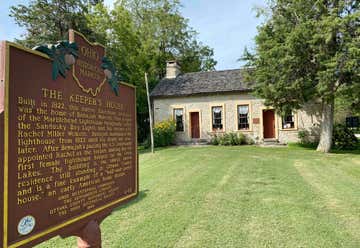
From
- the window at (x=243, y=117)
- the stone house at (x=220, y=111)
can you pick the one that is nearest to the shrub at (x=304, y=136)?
the stone house at (x=220, y=111)

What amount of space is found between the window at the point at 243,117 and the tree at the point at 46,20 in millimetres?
14969

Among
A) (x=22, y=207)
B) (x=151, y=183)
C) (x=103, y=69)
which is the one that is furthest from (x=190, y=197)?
(x=22, y=207)

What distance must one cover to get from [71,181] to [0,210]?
64 centimetres

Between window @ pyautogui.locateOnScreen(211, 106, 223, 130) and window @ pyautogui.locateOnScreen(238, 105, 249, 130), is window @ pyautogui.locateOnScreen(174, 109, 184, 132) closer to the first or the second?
window @ pyautogui.locateOnScreen(211, 106, 223, 130)

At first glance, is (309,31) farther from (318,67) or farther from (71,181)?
(71,181)

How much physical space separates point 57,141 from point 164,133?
19.6 metres

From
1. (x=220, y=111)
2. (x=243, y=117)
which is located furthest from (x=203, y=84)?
(x=243, y=117)

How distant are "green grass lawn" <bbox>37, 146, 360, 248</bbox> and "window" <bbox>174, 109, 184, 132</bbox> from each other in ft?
41.7

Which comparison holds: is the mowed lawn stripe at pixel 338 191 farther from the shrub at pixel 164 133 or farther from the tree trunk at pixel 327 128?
the shrub at pixel 164 133

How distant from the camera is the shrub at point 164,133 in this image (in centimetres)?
2167

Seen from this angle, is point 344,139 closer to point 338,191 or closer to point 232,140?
point 232,140

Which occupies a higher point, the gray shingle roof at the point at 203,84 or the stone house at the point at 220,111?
the gray shingle roof at the point at 203,84

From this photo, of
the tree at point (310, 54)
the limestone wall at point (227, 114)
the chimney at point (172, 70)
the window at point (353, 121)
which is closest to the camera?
the tree at point (310, 54)

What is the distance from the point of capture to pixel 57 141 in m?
2.37
